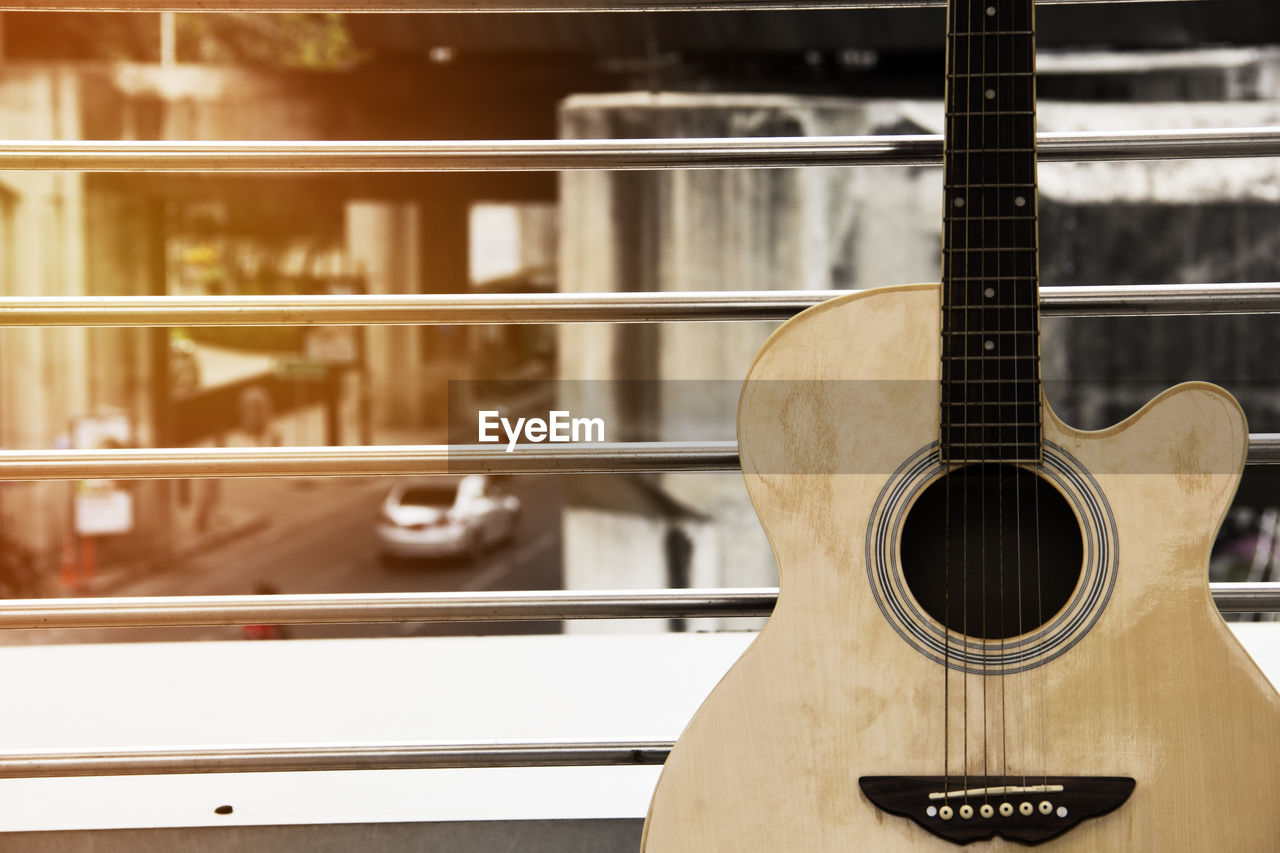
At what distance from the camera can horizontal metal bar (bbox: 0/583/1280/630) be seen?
4.49 feet

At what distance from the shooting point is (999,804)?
1.13 meters

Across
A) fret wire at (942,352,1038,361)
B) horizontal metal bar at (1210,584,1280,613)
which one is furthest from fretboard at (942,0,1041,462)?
horizontal metal bar at (1210,584,1280,613)

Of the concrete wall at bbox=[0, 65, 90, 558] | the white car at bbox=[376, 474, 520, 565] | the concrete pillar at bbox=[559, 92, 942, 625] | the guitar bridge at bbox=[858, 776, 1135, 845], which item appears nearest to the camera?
the guitar bridge at bbox=[858, 776, 1135, 845]

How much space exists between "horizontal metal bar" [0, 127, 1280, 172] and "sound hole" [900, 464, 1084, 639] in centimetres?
45

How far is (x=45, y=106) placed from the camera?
8.05 meters

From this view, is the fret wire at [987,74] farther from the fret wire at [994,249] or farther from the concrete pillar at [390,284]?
the concrete pillar at [390,284]

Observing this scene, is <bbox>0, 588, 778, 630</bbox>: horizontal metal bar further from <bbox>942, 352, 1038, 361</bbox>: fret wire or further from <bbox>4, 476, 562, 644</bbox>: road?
<bbox>4, 476, 562, 644</bbox>: road

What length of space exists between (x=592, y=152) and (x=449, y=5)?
0.89ft

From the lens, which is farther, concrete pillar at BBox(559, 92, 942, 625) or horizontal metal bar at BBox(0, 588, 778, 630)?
concrete pillar at BBox(559, 92, 942, 625)

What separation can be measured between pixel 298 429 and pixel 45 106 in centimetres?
423

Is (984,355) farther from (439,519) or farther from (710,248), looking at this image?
(439,519)

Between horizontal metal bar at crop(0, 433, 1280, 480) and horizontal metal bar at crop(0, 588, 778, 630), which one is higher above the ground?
horizontal metal bar at crop(0, 433, 1280, 480)

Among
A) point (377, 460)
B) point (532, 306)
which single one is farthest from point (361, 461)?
point (532, 306)

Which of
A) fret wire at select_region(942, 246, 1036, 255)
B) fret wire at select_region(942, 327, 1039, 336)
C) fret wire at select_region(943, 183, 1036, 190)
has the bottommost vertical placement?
fret wire at select_region(942, 327, 1039, 336)
